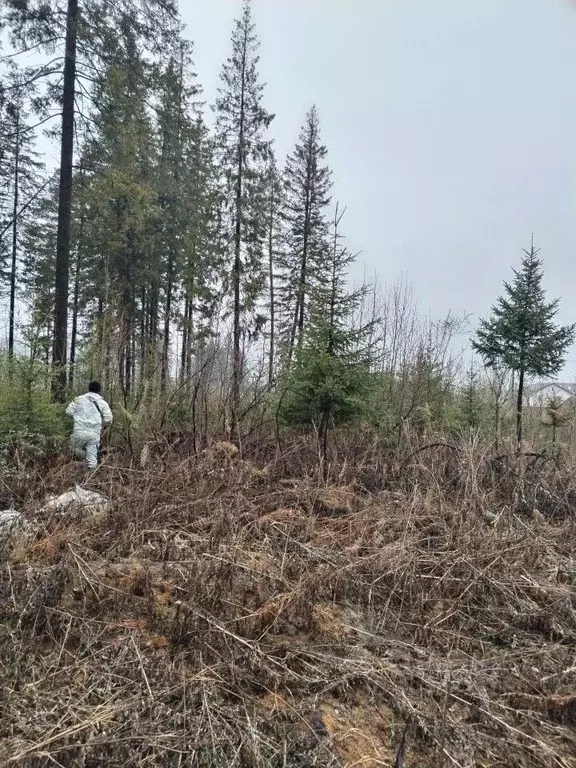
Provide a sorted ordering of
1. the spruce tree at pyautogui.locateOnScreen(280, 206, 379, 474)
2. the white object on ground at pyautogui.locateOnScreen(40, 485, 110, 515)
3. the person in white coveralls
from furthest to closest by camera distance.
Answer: the spruce tree at pyautogui.locateOnScreen(280, 206, 379, 474) < the person in white coveralls < the white object on ground at pyautogui.locateOnScreen(40, 485, 110, 515)

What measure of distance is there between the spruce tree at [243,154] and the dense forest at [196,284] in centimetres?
8

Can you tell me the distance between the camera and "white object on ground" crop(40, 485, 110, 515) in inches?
148

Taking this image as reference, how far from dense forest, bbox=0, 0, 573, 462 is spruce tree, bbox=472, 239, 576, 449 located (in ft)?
0.15

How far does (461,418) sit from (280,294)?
43.9 feet

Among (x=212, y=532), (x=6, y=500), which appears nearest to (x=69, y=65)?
(x=6, y=500)

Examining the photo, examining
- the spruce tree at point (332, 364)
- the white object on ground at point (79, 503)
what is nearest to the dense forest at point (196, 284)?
the spruce tree at point (332, 364)

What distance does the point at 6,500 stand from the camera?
14.3 feet

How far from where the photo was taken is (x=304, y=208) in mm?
23047

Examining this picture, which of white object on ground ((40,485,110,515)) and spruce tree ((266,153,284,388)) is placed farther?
spruce tree ((266,153,284,388))

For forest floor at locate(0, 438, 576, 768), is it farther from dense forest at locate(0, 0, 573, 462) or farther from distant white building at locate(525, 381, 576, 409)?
distant white building at locate(525, 381, 576, 409)

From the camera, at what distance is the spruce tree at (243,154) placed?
18.7m

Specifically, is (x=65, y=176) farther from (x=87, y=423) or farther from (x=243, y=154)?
(x=243, y=154)

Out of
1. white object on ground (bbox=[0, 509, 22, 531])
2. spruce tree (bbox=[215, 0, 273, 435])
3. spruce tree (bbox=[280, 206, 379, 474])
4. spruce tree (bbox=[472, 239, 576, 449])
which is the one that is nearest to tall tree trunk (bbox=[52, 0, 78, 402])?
spruce tree (bbox=[280, 206, 379, 474])

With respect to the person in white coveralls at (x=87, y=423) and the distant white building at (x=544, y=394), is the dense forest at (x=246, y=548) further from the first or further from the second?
the distant white building at (x=544, y=394)
